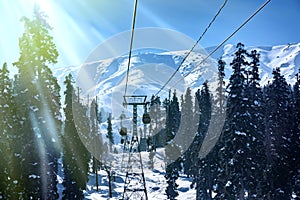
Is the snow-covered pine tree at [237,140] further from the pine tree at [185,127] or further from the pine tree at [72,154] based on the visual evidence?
the pine tree at [185,127]

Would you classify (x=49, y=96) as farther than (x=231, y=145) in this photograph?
No

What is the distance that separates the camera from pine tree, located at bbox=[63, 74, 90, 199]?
122ft

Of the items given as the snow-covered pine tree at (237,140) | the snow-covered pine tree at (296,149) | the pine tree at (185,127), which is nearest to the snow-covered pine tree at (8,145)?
the snow-covered pine tree at (237,140)

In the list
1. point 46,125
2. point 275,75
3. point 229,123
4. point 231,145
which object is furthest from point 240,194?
point 46,125

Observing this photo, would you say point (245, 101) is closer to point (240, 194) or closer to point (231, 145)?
point (231, 145)

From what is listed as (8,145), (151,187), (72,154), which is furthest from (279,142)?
(151,187)

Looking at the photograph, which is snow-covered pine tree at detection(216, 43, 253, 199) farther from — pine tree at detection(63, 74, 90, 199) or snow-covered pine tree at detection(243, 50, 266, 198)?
pine tree at detection(63, 74, 90, 199)

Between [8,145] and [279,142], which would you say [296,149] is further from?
[8,145]

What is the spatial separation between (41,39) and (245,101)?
59.6 feet

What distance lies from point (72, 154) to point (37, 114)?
15.0 m

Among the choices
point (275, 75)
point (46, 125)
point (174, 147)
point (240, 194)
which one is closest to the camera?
point (46, 125)

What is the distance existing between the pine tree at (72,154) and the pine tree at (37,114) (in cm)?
1044

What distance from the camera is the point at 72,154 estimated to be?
37.8 meters

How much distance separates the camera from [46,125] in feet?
78.2
